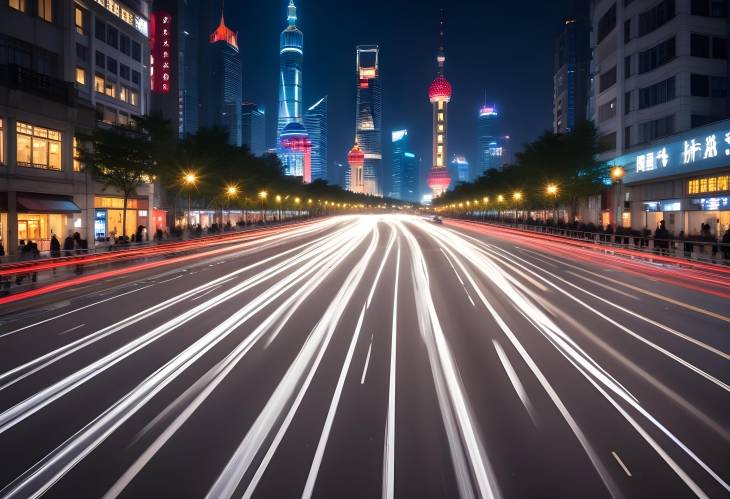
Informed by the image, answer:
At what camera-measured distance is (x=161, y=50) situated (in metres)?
75.3

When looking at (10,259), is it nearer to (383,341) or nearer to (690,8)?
(383,341)

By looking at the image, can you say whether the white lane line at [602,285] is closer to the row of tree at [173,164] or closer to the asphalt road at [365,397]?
the asphalt road at [365,397]

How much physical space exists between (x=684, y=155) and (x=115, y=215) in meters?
50.0

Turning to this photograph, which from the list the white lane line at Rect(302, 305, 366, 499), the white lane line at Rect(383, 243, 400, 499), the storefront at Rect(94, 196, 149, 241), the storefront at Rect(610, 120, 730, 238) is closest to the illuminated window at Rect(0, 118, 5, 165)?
the storefront at Rect(94, 196, 149, 241)

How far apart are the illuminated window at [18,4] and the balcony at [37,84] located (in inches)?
176

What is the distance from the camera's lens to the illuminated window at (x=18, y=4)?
3447 cm

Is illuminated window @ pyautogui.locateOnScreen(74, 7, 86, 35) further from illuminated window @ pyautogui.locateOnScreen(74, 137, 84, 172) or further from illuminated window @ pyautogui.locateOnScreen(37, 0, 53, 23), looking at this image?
illuminated window @ pyautogui.locateOnScreen(74, 137, 84, 172)

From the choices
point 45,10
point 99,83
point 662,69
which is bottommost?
point 99,83

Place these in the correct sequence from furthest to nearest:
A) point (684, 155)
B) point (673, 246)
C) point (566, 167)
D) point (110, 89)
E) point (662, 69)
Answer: point (110, 89) → point (566, 167) → point (662, 69) → point (684, 155) → point (673, 246)

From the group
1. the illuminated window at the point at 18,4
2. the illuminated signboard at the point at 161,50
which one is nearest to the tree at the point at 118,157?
the illuminated window at the point at 18,4

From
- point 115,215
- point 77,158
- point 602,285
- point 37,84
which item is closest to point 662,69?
point 602,285

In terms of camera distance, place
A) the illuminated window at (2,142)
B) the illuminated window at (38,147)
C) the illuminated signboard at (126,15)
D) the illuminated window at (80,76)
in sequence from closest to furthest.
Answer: the illuminated window at (2,142), the illuminated window at (38,147), the illuminated window at (80,76), the illuminated signboard at (126,15)

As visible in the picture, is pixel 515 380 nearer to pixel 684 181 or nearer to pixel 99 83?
pixel 684 181

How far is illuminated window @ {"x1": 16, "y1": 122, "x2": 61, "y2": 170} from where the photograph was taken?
33188 mm
